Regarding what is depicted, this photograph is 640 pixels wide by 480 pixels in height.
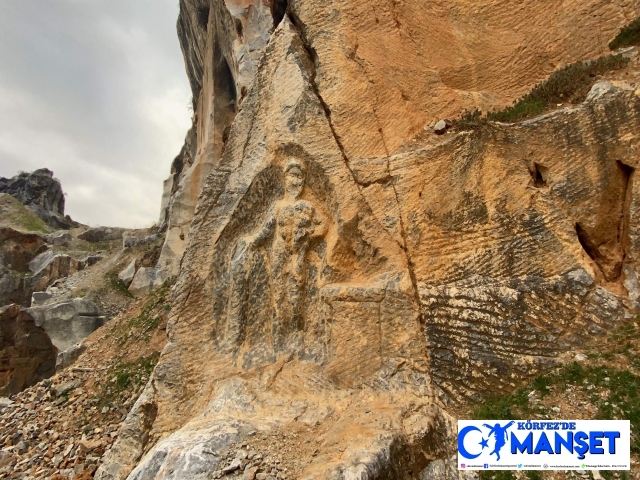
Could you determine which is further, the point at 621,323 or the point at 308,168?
the point at 308,168

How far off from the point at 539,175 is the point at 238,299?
16.0ft

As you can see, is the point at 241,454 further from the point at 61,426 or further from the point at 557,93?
the point at 557,93

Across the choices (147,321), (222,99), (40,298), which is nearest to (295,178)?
(147,321)

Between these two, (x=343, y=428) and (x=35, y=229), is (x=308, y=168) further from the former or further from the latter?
(x=35, y=229)

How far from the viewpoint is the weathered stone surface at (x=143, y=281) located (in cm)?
1933

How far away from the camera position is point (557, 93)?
7121 millimetres

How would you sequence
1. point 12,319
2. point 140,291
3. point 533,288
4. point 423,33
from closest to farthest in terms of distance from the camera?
point 533,288
point 423,33
point 12,319
point 140,291

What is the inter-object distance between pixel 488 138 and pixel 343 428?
4500 millimetres

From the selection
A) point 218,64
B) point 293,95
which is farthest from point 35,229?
point 293,95

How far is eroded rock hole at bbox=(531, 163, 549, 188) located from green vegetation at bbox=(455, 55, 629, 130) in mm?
871

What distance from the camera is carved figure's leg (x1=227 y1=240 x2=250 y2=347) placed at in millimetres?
7059

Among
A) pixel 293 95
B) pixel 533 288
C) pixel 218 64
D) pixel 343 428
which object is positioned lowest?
pixel 343 428

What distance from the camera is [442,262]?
6352mm

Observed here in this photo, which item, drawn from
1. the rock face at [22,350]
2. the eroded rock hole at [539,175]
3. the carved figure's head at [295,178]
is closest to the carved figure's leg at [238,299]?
the carved figure's head at [295,178]
